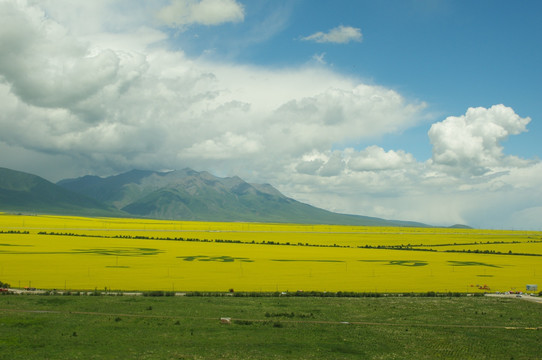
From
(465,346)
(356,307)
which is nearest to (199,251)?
(356,307)

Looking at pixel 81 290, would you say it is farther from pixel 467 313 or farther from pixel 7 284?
pixel 467 313

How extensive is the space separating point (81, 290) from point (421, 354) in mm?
30994

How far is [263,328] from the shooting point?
29906 mm

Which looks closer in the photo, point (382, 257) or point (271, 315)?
point (271, 315)

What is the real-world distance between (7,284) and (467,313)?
42351 mm

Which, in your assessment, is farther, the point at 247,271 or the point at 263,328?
the point at 247,271

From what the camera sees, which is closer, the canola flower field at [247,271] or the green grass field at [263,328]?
the green grass field at [263,328]

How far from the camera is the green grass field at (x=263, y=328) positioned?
24.9m

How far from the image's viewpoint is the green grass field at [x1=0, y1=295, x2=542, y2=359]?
→ 24.9 metres

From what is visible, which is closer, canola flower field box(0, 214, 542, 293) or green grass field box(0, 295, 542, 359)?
green grass field box(0, 295, 542, 359)

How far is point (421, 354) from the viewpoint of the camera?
25.4m

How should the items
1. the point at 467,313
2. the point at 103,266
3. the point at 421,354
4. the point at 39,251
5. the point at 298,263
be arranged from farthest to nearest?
the point at 39,251 → the point at 298,263 → the point at 103,266 → the point at 467,313 → the point at 421,354

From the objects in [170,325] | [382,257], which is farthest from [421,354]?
[382,257]

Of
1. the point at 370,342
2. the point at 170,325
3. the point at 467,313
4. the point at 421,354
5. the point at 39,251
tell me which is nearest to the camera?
the point at 421,354
